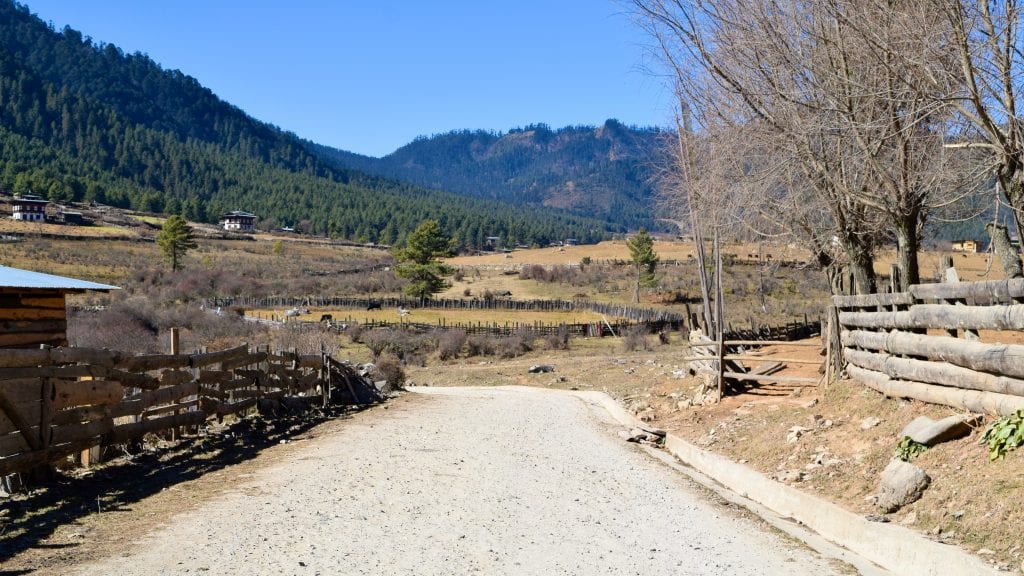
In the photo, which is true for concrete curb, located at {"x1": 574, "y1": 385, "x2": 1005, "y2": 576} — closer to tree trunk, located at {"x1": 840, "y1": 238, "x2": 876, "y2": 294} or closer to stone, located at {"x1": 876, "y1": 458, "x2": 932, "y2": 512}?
stone, located at {"x1": 876, "y1": 458, "x2": 932, "y2": 512}

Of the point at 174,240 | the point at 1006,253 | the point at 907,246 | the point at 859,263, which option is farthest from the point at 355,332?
the point at 174,240

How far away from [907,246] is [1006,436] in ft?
19.1

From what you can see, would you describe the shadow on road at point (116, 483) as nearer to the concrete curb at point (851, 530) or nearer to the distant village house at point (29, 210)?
the concrete curb at point (851, 530)

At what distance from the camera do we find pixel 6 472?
333 inches

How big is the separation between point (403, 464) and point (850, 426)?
5.60 m

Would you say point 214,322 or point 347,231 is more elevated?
point 347,231

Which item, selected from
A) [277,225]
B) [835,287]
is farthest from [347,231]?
[835,287]

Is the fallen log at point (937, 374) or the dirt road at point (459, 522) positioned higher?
the fallen log at point (937, 374)

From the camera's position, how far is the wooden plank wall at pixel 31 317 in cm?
1515

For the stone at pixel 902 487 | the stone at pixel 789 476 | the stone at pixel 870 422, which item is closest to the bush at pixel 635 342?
the stone at pixel 870 422

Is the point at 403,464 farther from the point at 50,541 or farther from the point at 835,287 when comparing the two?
the point at 835,287

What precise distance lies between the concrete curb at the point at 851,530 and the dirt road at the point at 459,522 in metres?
0.53

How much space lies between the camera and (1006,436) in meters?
Result: 7.63

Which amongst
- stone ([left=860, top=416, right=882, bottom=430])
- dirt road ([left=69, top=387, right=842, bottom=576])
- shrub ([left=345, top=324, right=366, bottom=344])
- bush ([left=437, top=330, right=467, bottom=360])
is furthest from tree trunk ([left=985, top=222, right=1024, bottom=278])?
shrub ([left=345, top=324, right=366, bottom=344])
